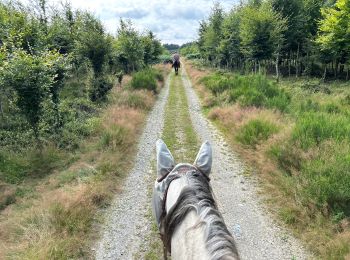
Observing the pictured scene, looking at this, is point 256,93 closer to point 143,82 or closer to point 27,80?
point 27,80

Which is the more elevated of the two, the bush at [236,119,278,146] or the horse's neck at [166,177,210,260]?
the horse's neck at [166,177,210,260]

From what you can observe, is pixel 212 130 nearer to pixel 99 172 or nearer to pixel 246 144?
pixel 246 144

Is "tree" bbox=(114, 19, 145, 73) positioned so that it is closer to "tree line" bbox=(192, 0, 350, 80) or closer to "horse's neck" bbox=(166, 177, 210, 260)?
"tree line" bbox=(192, 0, 350, 80)

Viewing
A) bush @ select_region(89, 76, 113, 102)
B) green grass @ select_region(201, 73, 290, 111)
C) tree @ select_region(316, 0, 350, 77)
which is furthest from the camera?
tree @ select_region(316, 0, 350, 77)

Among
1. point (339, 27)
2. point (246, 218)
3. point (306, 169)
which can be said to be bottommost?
point (246, 218)

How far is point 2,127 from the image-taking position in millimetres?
10344

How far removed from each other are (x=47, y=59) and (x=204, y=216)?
29.4 feet

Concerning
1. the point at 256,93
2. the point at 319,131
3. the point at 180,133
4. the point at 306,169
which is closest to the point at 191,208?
the point at 306,169

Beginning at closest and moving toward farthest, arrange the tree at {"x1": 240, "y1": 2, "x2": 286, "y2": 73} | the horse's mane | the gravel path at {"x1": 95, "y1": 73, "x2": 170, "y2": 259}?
the horse's mane, the gravel path at {"x1": 95, "y1": 73, "x2": 170, "y2": 259}, the tree at {"x1": 240, "y1": 2, "x2": 286, "y2": 73}

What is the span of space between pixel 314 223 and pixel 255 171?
2.48 meters

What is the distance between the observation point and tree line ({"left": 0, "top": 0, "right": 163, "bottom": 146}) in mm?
7918

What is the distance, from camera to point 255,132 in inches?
310

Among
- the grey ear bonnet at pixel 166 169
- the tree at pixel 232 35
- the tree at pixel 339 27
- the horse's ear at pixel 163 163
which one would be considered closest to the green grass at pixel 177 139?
the grey ear bonnet at pixel 166 169

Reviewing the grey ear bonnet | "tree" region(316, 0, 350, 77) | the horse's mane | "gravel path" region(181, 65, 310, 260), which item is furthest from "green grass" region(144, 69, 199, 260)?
"tree" region(316, 0, 350, 77)
